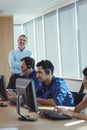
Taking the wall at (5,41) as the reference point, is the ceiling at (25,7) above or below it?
above

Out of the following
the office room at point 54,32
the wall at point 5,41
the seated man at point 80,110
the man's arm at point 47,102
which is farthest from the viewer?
the wall at point 5,41

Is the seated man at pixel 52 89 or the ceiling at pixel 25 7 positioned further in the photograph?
the ceiling at pixel 25 7

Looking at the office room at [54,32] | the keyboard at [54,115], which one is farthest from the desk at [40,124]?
the office room at [54,32]

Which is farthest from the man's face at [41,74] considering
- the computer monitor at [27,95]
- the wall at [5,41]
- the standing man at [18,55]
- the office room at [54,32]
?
the wall at [5,41]

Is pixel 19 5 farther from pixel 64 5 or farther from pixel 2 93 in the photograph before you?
pixel 2 93

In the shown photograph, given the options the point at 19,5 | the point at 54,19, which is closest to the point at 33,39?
the point at 54,19

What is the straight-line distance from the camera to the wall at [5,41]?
7.64 meters

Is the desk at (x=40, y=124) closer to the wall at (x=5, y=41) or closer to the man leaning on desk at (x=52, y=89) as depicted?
the man leaning on desk at (x=52, y=89)

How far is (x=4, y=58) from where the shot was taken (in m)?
7.70

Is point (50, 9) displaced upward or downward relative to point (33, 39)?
upward

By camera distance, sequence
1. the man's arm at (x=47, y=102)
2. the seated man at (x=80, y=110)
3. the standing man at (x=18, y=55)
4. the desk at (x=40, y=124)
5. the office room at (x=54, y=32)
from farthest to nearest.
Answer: the office room at (x=54, y=32)
the standing man at (x=18, y=55)
the man's arm at (x=47, y=102)
the seated man at (x=80, y=110)
the desk at (x=40, y=124)

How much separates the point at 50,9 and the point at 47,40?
0.90m

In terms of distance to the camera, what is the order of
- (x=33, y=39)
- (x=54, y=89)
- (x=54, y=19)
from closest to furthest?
(x=54, y=89) < (x=54, y=19) < (x=33, y=39)

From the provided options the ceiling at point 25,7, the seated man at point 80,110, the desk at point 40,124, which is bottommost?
the desk at point 40,124
